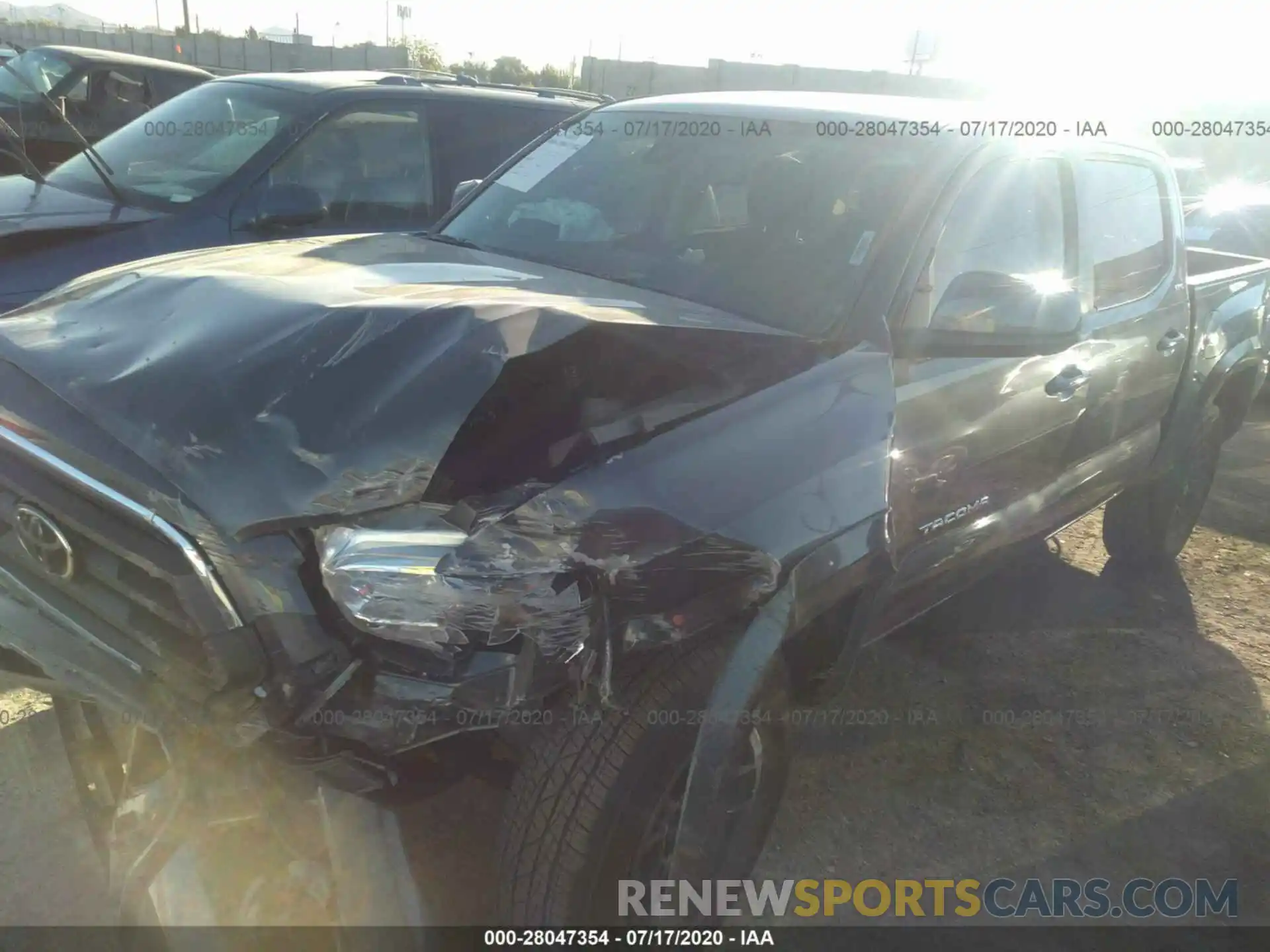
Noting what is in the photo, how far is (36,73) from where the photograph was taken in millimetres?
7797

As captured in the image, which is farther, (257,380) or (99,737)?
(99,737)

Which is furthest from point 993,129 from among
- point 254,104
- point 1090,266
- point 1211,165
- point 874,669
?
point 1211,165

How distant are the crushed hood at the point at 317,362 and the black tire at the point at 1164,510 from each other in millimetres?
2804

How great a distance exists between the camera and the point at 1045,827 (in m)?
2.71

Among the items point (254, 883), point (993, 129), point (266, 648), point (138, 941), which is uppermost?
point (993, 129)

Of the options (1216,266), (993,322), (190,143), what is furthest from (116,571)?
(1216,266)

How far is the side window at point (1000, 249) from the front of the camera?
238 cm

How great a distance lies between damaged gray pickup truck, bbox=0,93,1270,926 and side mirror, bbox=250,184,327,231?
1.76 meters

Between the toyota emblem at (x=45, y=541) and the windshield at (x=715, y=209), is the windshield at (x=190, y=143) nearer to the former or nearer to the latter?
the windshield at (x=715, y=209)

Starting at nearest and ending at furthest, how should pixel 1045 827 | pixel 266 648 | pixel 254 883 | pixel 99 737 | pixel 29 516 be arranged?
pixel 266 648 → pixel 254 883 → pixel 29 516 → pixel 99 737 → pixel 1045 827

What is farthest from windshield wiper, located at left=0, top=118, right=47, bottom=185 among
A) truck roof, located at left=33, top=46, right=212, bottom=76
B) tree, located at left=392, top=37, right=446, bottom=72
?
tree, located at left=392, top=37, right=446, bottom=72

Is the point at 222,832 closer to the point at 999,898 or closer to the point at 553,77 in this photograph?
the point at 999,898

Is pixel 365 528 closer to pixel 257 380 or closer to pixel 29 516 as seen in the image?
pixel 257 380

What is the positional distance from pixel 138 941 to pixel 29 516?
836mm
